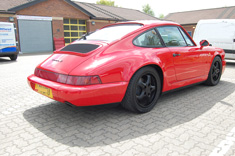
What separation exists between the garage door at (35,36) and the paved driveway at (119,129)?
15.6 meters

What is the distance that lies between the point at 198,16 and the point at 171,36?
36.3 metres

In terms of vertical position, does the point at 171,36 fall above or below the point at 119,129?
above

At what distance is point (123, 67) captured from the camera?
2.99m

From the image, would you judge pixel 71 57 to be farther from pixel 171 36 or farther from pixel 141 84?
pixel 171 36

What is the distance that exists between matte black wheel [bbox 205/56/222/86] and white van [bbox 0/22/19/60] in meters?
10.6

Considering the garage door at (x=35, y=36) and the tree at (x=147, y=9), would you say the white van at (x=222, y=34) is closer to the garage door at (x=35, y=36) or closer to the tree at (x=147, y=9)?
the garage door at (x=35, y=36)

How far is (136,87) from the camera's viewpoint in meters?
3.20

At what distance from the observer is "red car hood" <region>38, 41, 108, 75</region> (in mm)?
2978

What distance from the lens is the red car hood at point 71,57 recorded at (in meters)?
2.98

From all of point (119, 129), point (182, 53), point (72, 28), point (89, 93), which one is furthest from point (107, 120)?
point (72, 28)

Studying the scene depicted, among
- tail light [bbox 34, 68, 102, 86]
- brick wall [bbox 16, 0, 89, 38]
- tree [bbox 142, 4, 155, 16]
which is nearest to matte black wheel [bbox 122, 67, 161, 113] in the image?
tail light [bbox 34, 68, 102, 86]

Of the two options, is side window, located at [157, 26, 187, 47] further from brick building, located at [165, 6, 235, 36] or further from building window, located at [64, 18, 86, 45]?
brick building, located at [165, 6, 235, 36]

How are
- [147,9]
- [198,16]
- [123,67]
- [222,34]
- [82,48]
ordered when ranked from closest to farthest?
1. [123,67]
2. [82,48]
3. [222,34]
4. [198,16]
5. [147,9]

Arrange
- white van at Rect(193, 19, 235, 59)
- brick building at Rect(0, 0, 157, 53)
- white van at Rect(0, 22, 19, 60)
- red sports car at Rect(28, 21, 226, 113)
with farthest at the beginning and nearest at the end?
brick building at Rect(0, 0, 157, 53), white van at Rect(0, 22, 19, 60), white van at Rect(193, 19, 235, 59), red sports car at Rect(28, 21, 226, 113)
